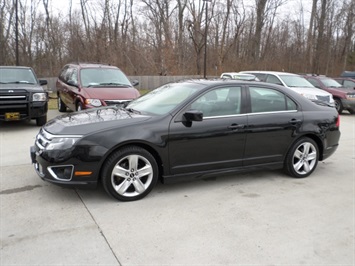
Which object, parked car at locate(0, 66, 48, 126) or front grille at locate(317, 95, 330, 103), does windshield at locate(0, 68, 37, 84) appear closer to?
parked car at locate(0, 66, 48, 126)

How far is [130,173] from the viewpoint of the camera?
165 inches

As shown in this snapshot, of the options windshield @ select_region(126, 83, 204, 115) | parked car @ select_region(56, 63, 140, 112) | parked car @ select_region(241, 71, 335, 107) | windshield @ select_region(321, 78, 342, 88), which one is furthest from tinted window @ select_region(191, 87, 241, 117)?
windshield @ select_region(321, 78, 342, 88)

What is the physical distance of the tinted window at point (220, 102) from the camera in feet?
15.3

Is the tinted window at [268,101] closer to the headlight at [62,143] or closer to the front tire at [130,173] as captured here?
the front tire at [130,173]

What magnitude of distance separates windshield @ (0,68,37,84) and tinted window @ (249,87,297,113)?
698cm

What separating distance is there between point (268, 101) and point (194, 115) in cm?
148

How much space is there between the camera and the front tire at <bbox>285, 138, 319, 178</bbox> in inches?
209

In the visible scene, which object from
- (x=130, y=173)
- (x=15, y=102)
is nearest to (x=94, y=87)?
(x=15, y=102)

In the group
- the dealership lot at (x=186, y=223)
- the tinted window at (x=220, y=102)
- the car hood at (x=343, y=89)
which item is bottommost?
the dealership lot at (x=186, y=223)

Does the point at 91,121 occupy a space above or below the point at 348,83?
below

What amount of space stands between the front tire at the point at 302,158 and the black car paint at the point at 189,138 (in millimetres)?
106

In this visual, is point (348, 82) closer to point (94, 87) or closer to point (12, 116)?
point (94, 87)

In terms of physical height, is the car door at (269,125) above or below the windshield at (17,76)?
below

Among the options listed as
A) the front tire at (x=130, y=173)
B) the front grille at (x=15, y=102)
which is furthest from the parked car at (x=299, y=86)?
the front tire at (x=130, y=173)
